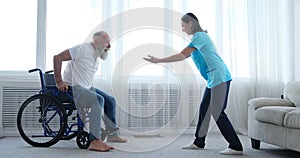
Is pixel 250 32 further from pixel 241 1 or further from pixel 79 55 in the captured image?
pixel 79 55

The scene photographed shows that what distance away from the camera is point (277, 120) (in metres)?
2.74

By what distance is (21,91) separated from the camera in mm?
3900

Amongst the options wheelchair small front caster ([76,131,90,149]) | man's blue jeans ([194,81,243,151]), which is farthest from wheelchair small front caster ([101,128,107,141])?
man's blue jeans ([194,81,243,151])

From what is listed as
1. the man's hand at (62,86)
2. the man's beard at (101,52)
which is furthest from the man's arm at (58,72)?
the man's beard at (101,52)

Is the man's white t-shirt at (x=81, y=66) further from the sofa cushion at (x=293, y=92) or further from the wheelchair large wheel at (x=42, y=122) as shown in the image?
the sofa cushion at (x=293, y=92)

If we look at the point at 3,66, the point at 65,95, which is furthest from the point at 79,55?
the point at 3,66

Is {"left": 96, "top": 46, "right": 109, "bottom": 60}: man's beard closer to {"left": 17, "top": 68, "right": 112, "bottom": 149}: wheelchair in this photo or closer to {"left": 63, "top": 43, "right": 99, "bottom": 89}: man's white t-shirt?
{"left": 63, "top": 43, "right": 99, "bottom": 89}: man's white t-shirt

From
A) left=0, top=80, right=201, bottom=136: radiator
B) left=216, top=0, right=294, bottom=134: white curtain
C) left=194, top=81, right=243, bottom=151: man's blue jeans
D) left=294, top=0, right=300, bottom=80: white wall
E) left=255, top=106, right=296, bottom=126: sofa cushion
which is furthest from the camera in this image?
left=294, top=0, right=300, bottom=80: white wall

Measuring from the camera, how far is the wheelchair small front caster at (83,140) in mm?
3021

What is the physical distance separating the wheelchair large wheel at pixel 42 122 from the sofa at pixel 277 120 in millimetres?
1559

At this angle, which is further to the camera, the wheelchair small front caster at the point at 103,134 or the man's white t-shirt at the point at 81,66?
the wheelchair small front caster at the point at 103,134

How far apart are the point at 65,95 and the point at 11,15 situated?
152 cm

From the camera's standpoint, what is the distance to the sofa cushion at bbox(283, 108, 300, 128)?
2537 millimetres

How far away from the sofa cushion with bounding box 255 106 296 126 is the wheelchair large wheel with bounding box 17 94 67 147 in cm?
155
